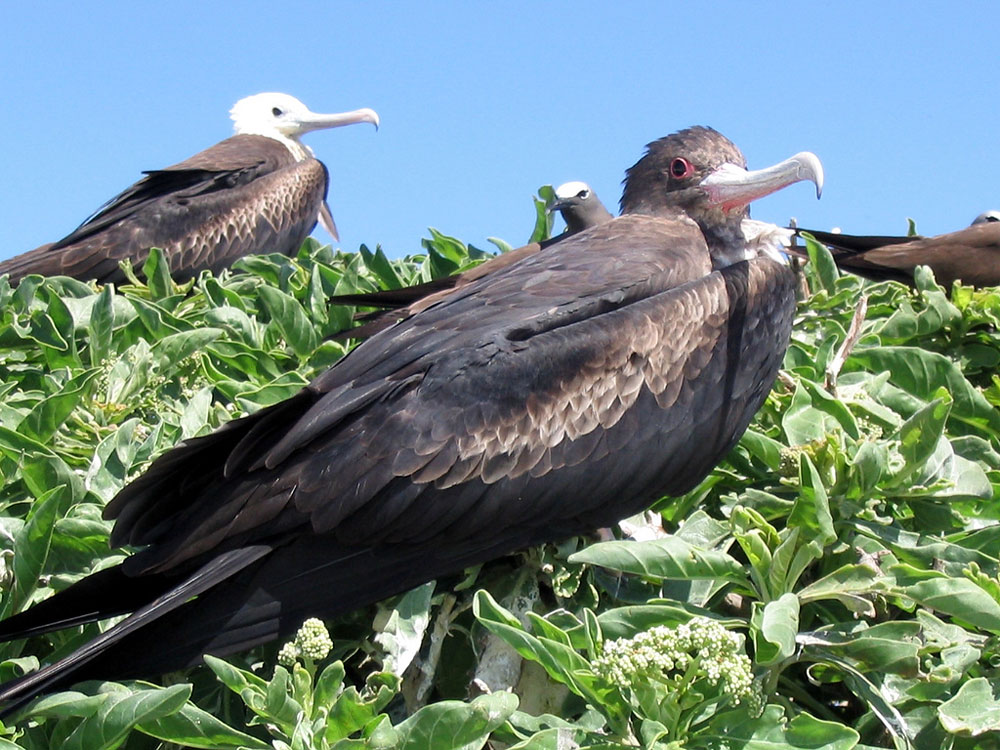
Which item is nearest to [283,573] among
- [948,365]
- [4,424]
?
[4,424]

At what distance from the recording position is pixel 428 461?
269 cm

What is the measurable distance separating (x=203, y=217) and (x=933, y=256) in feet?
12.6

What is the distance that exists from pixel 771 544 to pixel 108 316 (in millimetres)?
1892

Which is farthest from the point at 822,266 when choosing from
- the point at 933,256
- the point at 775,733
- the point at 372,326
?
the point at 775,733

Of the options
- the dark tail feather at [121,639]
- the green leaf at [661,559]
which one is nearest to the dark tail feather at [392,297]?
the dark tail feather at [121,639]

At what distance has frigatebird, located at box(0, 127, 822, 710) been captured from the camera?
8.39 ft

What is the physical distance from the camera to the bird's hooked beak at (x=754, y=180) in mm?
3344

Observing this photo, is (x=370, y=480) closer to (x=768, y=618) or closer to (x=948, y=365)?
(x=768, y=618)

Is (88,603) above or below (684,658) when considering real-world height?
above

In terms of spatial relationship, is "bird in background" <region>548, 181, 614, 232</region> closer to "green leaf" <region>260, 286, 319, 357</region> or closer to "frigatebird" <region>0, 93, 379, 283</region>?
"frigatebird" <region>0, 93, 379, 283</region>

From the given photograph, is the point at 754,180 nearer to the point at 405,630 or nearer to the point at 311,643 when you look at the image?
the point at 405,630

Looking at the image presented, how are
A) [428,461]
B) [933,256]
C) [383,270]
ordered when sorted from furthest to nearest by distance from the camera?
[933,256]
[383,270]
[428,461]

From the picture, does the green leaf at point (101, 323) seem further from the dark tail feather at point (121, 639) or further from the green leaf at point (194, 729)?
the green leaf at point (194, 729)

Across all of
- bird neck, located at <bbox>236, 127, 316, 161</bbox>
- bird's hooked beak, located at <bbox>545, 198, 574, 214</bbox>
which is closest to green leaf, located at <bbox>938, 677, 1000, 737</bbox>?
bird's hooked beak, located at <bbox>545, 198, 574, 214</bbox>
